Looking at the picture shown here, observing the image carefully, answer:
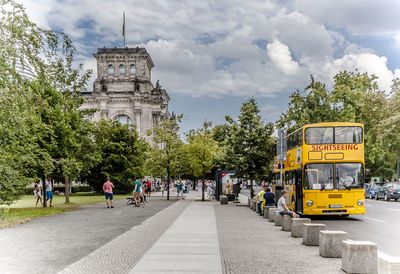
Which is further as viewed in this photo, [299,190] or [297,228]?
[299,190]

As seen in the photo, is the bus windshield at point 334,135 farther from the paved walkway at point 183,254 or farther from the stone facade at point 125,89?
the stone facade at point 125,89

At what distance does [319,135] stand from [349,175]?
2110mm

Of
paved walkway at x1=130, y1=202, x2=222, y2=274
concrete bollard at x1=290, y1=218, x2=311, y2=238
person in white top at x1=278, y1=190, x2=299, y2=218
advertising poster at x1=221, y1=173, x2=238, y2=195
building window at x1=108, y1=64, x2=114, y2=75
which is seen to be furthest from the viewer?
building window at x1=108, y1=64, x2=114, y2=75

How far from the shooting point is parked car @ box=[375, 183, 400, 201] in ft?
125

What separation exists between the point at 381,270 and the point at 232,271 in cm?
258

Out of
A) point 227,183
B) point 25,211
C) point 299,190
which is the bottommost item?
point 25,211

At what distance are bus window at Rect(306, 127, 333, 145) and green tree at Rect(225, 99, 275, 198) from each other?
1177 centimetres

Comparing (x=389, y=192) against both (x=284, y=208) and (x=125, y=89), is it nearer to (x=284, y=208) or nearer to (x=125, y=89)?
(x=284, y=208)

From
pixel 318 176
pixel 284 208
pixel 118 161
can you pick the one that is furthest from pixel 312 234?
pixel 118 161

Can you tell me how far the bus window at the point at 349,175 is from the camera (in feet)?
63.2

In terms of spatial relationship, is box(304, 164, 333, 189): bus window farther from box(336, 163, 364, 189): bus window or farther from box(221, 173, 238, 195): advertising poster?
box(221, 173, 238, 195): advertising poster

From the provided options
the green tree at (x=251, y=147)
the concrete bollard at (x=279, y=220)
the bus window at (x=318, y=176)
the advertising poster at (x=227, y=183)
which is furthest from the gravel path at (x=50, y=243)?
the advertising poster at (x=227, y=183)

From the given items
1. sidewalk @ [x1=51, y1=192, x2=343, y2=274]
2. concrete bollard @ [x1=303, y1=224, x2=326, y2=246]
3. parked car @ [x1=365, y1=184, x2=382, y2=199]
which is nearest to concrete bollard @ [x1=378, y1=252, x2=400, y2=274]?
sidewalk @ [x1=51, y1=192, x2=343, y2=274]

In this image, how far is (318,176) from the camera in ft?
63.6
